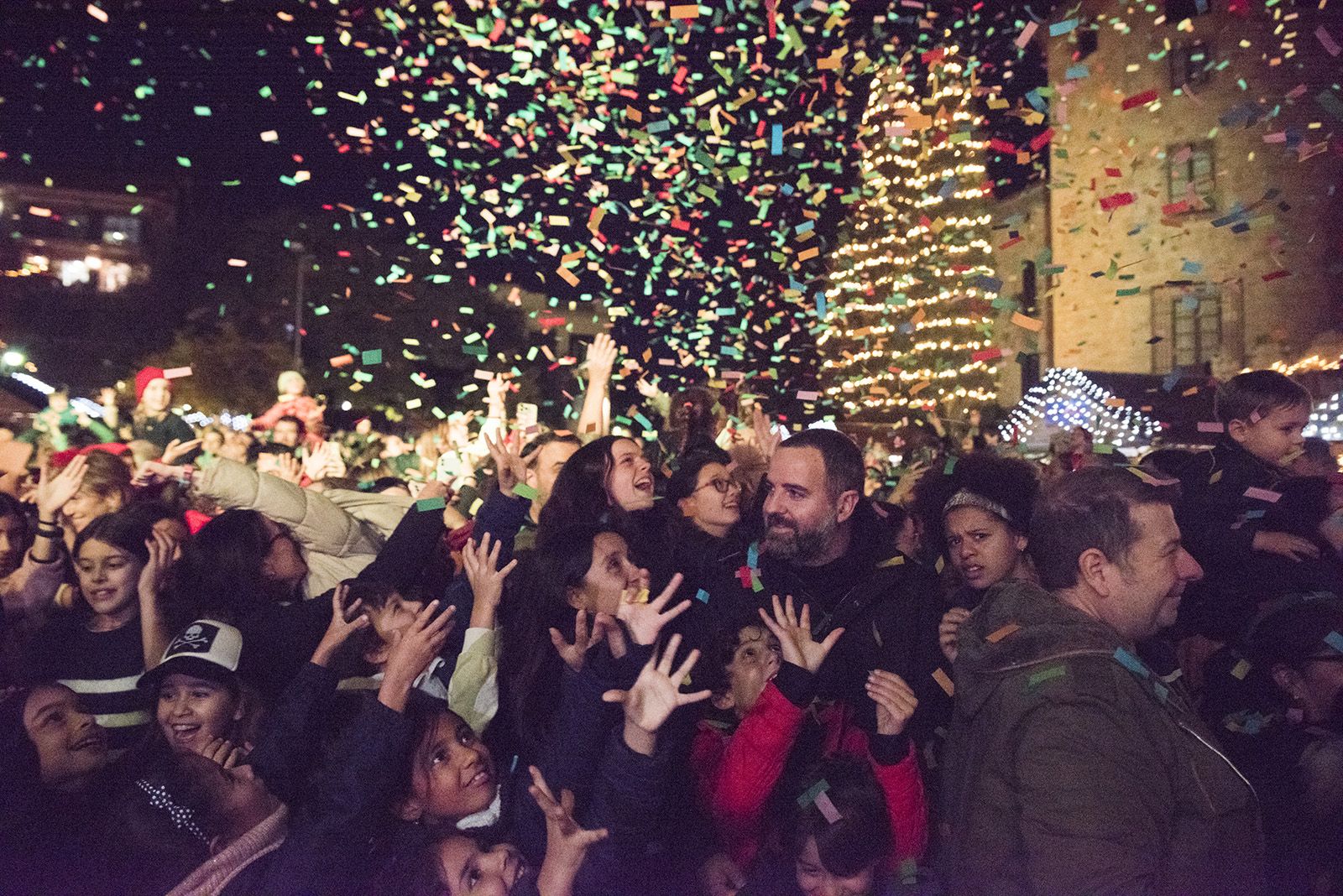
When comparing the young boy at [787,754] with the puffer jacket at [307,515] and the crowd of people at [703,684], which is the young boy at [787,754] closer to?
the crowd of people at [703,684]

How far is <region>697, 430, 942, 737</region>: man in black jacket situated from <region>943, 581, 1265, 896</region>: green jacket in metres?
1.02

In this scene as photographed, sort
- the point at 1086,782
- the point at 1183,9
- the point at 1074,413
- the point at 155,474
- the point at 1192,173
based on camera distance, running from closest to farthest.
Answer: the point at 1086,782 < the point at 155,474 < the point at 1074,413 < the point at 1192,173 < the point at 1183,9

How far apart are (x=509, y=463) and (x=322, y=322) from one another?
90.5 ft

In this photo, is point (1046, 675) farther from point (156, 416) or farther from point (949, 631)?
point (156, 416)

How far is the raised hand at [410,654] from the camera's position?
9.14 ft

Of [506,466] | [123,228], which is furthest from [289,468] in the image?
[123,228]

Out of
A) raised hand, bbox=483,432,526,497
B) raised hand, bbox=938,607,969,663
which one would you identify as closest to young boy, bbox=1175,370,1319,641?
raised hand, bbox=938,607,969,663

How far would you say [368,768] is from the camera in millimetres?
2680

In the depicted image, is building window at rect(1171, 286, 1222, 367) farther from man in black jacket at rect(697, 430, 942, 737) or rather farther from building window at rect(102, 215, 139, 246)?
building window at rect(102, 215, 139, 246)

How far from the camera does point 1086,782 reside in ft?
6.22

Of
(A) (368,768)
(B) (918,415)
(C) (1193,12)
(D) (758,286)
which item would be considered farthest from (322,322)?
(A) (368,768)

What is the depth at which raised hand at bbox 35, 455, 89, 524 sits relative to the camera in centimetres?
454

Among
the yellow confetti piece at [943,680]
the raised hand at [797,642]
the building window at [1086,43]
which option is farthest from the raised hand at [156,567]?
the building window at [1086,43]

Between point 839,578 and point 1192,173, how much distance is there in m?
23.0
